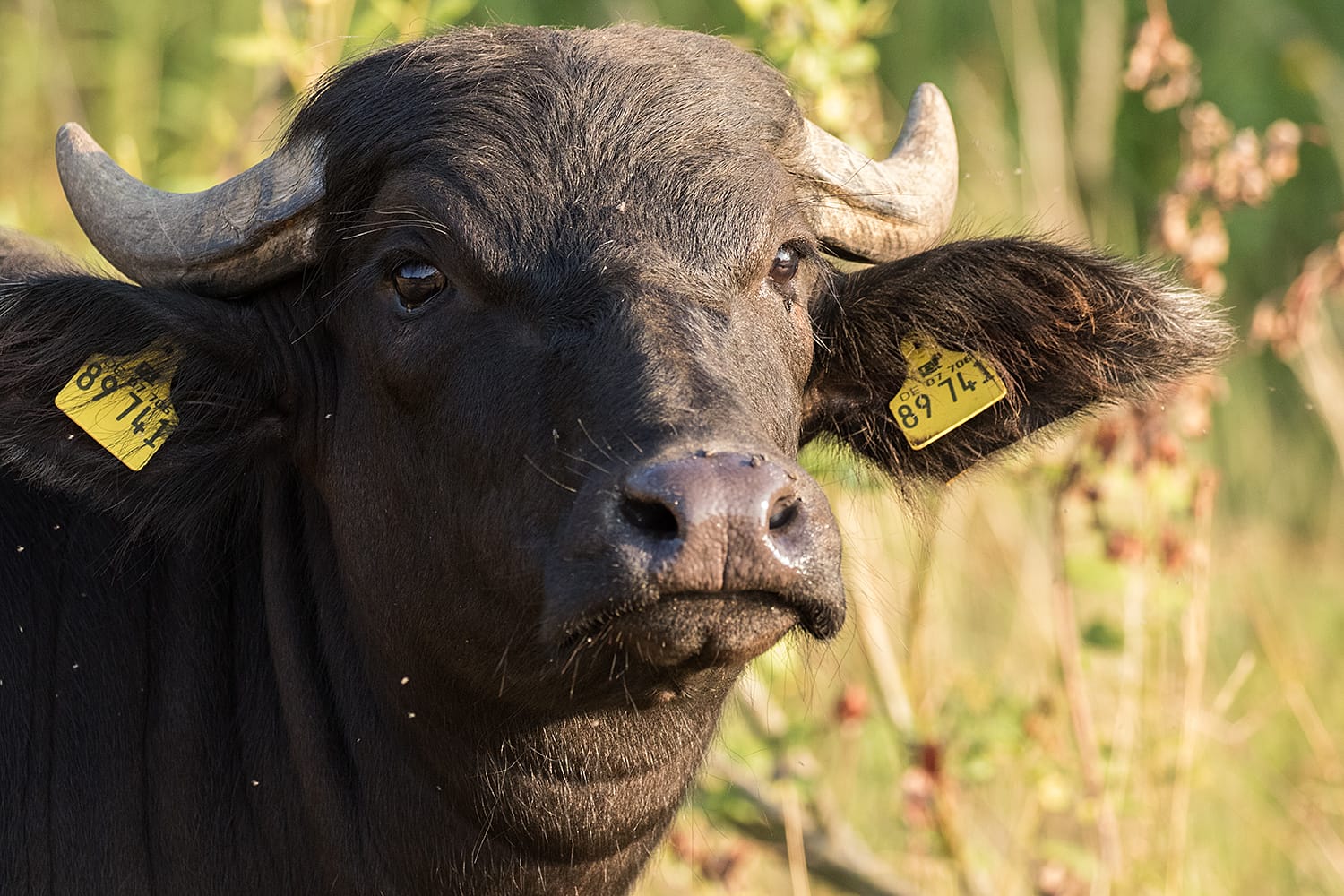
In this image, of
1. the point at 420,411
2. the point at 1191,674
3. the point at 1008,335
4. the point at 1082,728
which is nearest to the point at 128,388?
the point at 420,411

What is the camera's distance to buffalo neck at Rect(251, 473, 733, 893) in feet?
11.5

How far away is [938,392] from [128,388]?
1.97m

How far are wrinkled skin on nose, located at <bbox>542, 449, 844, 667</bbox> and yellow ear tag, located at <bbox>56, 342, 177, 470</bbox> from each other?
1.20 m

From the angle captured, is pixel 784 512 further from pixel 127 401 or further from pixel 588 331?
pixel 127 401

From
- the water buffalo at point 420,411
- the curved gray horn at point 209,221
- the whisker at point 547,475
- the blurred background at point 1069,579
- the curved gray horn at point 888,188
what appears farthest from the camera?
the blurred background at point 1069,579

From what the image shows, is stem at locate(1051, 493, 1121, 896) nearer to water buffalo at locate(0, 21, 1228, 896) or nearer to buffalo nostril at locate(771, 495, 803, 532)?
water buffalo at locate(0, 21, 1228, 896)

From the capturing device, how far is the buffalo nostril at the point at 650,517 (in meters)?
2.73

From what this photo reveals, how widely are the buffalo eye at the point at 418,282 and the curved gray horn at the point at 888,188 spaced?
1029mm

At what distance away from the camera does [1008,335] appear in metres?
3.83

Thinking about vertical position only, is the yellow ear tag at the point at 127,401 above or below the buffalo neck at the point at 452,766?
above

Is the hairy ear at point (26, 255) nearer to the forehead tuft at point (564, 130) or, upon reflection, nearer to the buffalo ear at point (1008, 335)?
the forehead tuft at point (564, 130)

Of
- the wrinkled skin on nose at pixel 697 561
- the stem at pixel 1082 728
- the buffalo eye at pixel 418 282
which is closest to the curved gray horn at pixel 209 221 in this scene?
the buffalo eye at pixel 418 282

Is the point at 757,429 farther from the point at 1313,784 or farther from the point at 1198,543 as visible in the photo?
the point at 1313,784

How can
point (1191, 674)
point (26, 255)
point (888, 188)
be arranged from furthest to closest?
point (1191, 674) → point (26, 255) → point (888, 188)
